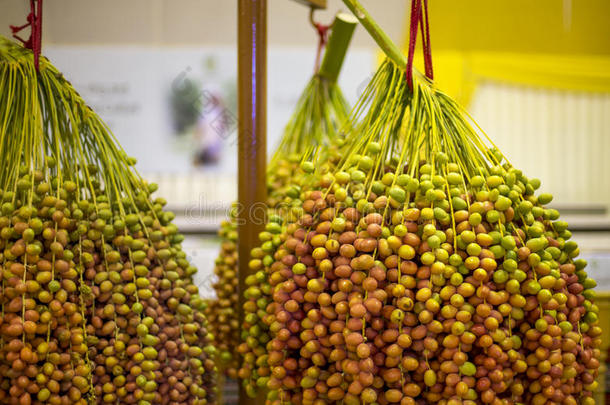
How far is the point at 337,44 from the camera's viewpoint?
865 millimetres

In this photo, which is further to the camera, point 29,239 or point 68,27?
point 68,27

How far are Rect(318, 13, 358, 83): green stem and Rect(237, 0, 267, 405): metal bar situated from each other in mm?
136

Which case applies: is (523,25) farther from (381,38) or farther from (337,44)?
(381,38)

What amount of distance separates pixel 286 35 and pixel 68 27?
154cm

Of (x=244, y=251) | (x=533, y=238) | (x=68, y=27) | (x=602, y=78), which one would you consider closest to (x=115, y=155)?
(x=244, y=251)

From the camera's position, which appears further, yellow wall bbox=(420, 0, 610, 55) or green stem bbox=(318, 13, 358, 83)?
yellow wall bbox=(420, 0, 610, 55)

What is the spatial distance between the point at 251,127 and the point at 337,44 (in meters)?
0.22

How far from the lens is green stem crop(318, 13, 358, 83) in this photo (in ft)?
2.75

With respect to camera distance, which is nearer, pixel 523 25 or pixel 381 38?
pixel 381 38

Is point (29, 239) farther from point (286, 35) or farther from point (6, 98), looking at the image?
point (286, 35)

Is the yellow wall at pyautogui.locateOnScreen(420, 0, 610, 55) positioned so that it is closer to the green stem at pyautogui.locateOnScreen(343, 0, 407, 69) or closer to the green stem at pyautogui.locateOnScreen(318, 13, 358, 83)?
the green stem at pyautogui.locateOnScreen(318, 13, 358, 83)

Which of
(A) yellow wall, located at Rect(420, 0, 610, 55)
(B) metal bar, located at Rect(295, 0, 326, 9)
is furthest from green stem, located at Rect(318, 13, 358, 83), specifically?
(A) yellow wall, located at Rect(420, 0, 610, 55)

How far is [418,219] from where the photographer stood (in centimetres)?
59

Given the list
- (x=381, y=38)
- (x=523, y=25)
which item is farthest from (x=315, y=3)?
(x=523, y=25)
